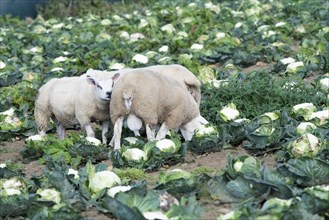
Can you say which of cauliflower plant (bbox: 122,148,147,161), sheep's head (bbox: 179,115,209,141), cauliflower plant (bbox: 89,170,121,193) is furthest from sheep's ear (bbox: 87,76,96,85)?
cauliflower plant (bbox: 89,170,121,193)

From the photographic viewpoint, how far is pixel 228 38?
45.6 feet

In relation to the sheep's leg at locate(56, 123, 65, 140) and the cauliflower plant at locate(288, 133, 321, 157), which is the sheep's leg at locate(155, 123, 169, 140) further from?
the cauliflower plant at locate(288, 133, 321, 157)

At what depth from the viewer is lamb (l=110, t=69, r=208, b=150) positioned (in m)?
8.53

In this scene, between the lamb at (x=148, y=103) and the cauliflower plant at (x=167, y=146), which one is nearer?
the cauliflower plant at (x=167, y=146)

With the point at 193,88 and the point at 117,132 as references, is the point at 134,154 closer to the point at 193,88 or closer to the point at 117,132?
the point at 117,132

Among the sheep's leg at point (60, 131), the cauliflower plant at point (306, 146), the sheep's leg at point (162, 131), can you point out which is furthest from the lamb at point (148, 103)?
the cauliflower plant at point (306, 146)

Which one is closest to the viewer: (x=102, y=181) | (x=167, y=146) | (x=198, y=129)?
(x=102, y=181)

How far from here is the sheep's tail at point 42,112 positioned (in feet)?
30.8

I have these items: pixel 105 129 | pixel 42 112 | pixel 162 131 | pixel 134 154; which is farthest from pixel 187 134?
pixel 42 112

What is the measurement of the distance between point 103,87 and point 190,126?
109cm

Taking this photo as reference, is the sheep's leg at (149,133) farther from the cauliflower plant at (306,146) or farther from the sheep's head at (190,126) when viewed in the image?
the cauliflower plant at (306,146)

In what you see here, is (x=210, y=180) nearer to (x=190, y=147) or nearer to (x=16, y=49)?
(x=190, y=147)

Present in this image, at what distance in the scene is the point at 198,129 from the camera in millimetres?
8750

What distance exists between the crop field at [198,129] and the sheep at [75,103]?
227 millimetres
